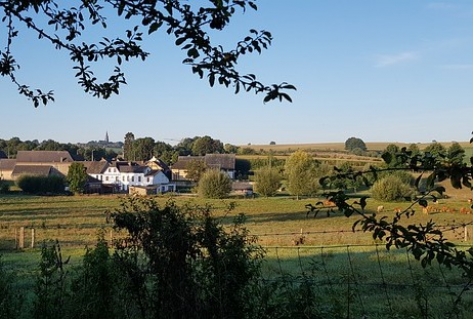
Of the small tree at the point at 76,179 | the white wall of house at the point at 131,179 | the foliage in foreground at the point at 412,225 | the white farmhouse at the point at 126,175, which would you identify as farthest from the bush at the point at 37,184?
the foliage in foreground at the point at 412,225

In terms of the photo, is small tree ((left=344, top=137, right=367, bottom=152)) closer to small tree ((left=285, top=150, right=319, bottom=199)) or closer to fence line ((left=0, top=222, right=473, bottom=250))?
small tree ((left=285, top=150, right=319, bottom=199))

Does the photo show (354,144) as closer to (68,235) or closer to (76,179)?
(76,179)

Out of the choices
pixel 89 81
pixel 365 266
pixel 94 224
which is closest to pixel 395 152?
pixel 89 81

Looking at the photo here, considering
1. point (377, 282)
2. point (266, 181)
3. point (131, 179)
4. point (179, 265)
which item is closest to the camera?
point (179, 265)

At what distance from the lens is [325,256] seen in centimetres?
1134

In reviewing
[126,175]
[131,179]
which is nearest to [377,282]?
[131,179]

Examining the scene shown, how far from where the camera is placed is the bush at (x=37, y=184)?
55.0 m

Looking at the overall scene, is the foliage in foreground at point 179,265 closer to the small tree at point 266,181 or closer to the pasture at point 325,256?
the pasture at point 325,256

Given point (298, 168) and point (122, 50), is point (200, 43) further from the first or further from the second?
point (298, 168)

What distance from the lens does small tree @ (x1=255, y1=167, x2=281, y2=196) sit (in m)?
50.7

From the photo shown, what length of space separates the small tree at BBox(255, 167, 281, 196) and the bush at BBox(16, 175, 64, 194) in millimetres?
23124

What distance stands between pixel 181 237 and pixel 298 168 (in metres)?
46.1

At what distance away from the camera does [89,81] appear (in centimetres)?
295

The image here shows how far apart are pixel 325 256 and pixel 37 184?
50042 mm
